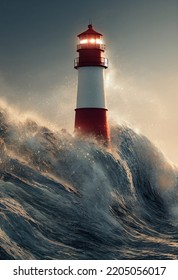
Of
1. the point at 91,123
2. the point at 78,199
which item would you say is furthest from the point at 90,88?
the point at 78,199

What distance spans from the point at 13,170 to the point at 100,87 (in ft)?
21.5

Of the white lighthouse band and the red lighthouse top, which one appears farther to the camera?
the red lighthouse top

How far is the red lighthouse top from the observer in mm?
20891

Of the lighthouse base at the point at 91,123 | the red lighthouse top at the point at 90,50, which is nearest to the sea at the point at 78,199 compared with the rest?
the lighthouse base at the point at 91,123

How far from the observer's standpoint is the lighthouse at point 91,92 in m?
20.6

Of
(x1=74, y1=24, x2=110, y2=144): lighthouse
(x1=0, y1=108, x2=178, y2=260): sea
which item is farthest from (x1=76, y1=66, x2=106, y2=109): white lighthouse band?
(x1=0, y1=108, x2=178, y2=260): sea

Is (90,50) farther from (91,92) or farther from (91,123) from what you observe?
(91,123)

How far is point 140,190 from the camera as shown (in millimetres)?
19312

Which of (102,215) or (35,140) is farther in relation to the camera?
(35,140)

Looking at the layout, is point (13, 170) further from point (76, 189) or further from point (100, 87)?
point (100, 87)

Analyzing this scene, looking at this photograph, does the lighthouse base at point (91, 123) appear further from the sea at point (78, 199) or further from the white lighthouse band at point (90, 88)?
the sea at point (78, 199)

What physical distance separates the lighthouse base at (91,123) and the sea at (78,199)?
1.31 ft

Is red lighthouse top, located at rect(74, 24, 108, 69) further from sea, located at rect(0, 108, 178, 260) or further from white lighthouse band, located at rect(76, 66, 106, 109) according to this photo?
sea, located at rect(0, 108, 178, 260)
